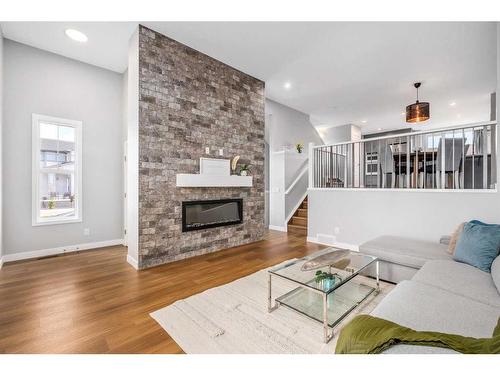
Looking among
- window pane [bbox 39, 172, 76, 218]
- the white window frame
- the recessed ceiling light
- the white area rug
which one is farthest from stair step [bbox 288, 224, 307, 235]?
the recessed ceiling light

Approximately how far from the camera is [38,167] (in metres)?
3.56

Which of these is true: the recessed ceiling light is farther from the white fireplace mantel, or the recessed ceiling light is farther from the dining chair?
the dining chair

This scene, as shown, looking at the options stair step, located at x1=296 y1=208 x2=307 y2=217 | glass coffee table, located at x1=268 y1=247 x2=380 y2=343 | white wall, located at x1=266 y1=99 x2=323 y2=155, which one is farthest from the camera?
white wall, located at x1=266 y1=99 x2=323 y2=155

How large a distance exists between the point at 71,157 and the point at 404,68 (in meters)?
6.15

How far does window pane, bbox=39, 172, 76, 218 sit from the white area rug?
2.97m

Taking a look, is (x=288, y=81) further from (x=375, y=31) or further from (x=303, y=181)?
(x=303, y=181)

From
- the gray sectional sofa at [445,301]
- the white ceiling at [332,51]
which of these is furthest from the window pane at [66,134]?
the gray sectional sofa at [445,301]

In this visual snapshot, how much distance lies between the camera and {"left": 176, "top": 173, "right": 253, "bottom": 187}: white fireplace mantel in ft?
11.4

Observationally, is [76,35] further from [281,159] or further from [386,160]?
[386,160]

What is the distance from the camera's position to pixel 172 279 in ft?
9.12

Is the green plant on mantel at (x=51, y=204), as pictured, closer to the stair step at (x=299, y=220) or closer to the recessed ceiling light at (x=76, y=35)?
the recessed ceiling light at (x=76, y=35)

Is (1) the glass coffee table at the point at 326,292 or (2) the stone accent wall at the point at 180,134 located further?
(2) the stone accent wall at the point at 180,134

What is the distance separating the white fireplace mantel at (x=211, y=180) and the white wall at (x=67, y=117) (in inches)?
67.9

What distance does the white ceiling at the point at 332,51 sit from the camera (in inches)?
126
